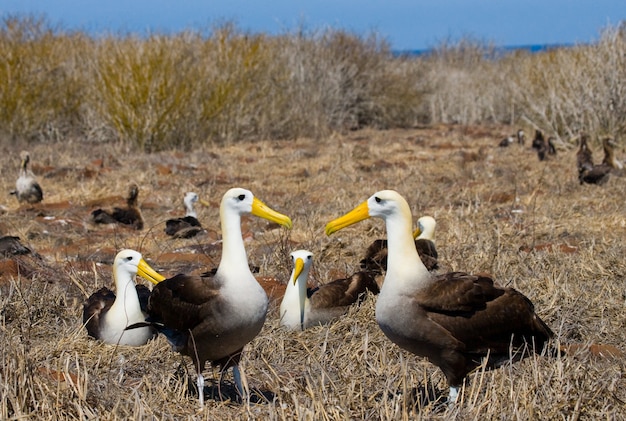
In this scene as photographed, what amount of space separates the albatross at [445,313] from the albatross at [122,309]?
1.63 metres

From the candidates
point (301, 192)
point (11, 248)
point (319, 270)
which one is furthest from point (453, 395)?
point (301, 192)

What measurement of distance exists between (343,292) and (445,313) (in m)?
1.74

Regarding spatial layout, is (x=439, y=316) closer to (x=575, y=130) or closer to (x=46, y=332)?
(x=46, y=332)

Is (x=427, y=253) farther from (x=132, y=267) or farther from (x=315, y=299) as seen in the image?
(x=132, y=267)

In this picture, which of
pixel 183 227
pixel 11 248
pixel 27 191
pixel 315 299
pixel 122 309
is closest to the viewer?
pixel 122 309

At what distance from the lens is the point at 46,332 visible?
4.96 m

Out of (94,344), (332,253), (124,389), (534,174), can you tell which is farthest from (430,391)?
(534,174)

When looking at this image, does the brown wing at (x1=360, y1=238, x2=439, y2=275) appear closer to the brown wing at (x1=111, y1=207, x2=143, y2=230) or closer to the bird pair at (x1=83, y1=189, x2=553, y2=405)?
the bird pair at (x1=83, y1=189, x2=553, y2=405)

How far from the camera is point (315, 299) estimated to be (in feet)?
17.7

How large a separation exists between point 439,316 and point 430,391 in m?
0.45

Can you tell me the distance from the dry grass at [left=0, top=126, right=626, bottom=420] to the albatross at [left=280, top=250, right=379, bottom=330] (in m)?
0.14

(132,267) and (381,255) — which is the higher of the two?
(132,267)

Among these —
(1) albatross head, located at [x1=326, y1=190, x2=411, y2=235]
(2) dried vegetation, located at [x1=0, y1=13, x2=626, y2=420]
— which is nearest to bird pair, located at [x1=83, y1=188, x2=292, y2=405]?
(2) dried vegetation, located at [x1=0, y1=13, x2=626, y2=420]

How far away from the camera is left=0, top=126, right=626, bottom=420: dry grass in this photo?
134 inches
